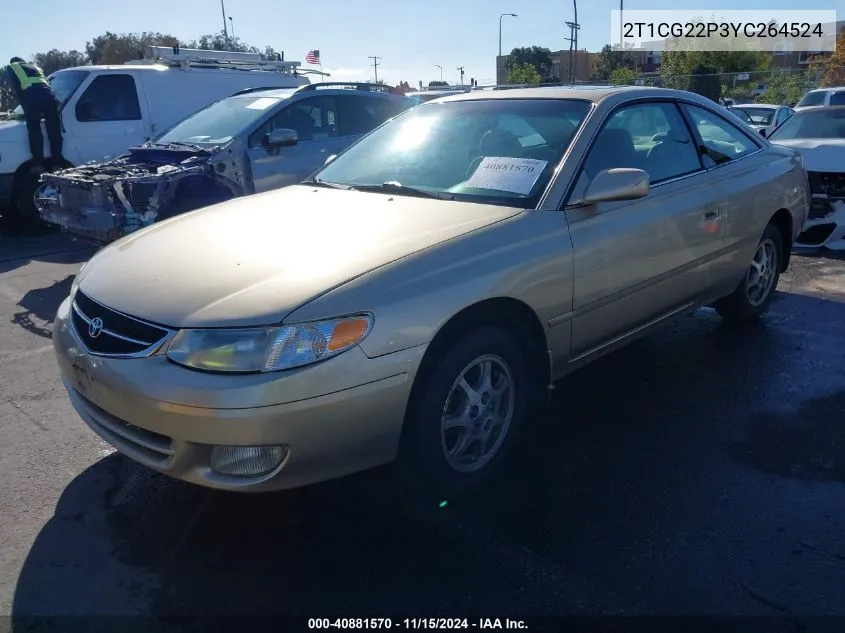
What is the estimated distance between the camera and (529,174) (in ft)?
11.1

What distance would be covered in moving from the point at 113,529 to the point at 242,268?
1168 mm

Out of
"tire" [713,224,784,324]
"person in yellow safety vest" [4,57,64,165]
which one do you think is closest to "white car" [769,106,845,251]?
"tire" [713,224,784,324]

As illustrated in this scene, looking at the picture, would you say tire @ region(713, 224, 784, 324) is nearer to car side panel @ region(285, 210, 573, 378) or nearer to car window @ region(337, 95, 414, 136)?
car side panel @ region(285, 210, 573, 378)

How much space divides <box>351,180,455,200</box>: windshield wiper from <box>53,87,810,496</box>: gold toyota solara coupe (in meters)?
0.01

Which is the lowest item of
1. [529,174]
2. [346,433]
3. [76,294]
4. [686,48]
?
[346,433]

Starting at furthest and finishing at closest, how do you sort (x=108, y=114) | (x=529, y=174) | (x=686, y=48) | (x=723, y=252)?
(x=686, y=48)
(x=108, y=114)
(x=723, y=252)
(x=529, y=174)

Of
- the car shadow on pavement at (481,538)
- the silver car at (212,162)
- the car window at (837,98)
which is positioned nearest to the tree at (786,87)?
the car window at (837,98)

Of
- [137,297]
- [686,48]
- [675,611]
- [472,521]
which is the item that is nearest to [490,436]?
[472,521]

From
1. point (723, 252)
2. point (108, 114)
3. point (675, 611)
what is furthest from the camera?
point (108, 114)

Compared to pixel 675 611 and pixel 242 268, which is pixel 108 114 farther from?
A: pixel 675 611

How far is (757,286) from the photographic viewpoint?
16.6ft

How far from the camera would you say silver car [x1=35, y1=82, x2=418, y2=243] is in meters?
6.42

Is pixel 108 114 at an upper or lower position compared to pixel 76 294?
upper

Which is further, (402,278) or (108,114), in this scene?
(108,114)
